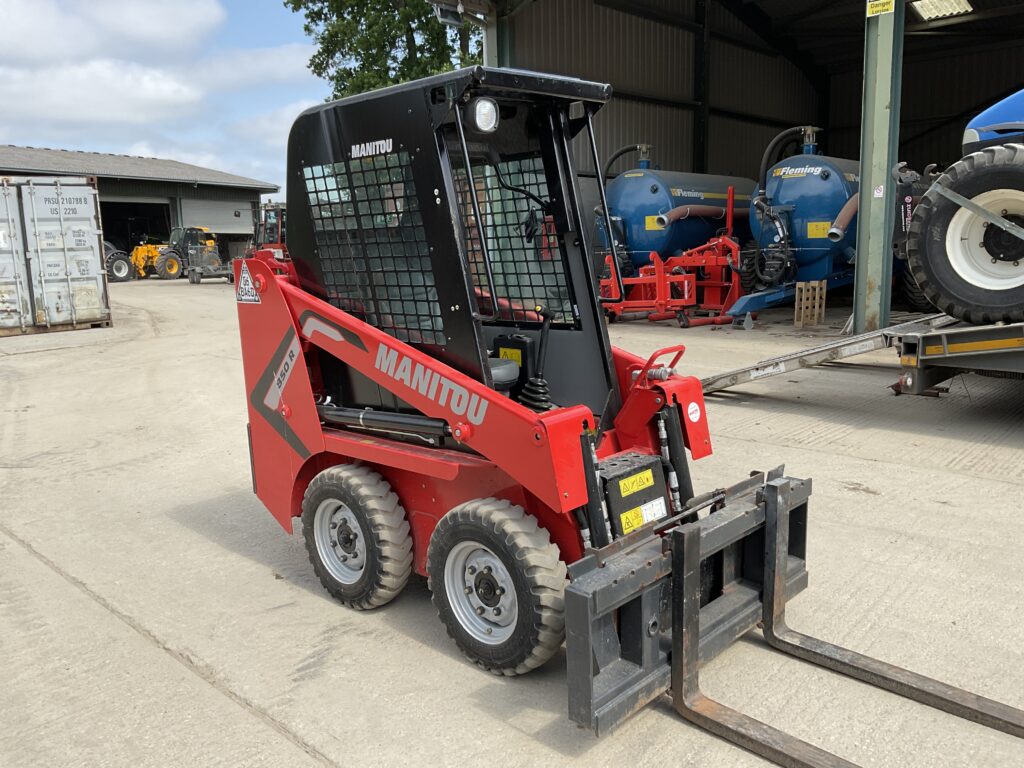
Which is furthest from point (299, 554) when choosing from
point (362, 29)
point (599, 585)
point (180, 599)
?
point (362, 29)

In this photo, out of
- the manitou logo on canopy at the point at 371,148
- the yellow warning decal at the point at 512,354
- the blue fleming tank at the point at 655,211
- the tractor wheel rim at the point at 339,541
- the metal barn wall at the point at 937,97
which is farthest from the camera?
the metal barn wall at the point at 937,97

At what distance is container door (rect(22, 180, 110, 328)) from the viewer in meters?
15.2

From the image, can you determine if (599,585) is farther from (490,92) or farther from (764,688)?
(490,92)

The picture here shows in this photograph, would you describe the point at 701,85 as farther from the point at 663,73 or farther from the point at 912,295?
the point at 912,295

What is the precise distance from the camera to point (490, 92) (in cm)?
332

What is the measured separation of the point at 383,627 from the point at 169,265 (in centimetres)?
3282

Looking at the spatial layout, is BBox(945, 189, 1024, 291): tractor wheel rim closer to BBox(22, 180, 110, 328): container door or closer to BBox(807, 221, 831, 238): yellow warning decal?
BBox(807, 221, 831, 238): yellow warning decal

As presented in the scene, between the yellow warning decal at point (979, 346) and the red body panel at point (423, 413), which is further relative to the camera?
the yellow warning decal at point (979, 346)

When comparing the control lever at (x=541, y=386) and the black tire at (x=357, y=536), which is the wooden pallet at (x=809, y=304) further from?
the black tire at (x=357, y=536)

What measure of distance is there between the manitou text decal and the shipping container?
1433 cm

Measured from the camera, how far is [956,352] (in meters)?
6.55

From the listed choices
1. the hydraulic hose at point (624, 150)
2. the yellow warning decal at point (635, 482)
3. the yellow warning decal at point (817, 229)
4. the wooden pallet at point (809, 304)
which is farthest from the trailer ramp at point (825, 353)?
the hydraulic hose at point (624, 150)

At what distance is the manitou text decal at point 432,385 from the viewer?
10.5ft

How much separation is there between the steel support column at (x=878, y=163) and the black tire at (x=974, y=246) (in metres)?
4.59
